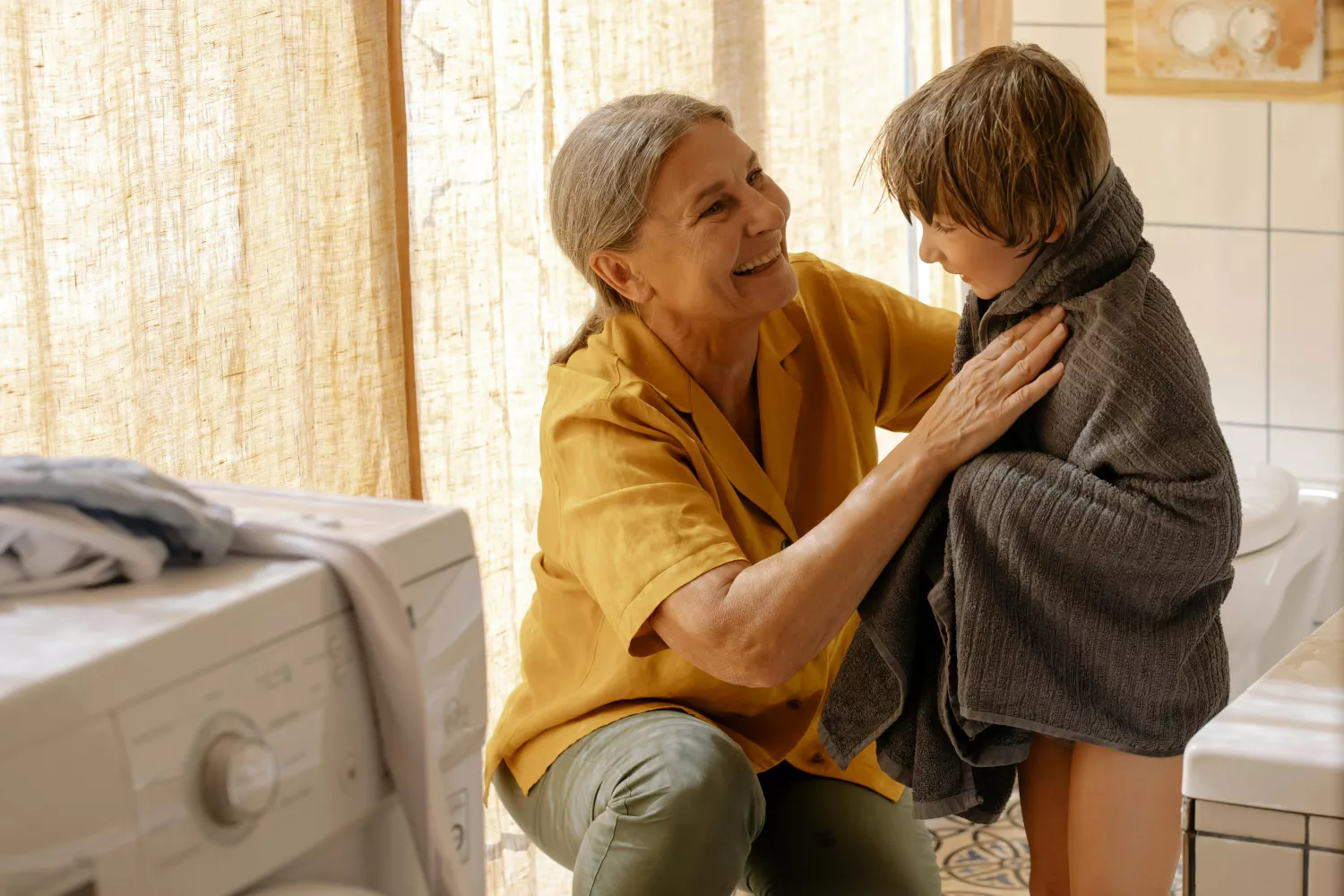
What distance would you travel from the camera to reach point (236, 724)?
0.80 meters

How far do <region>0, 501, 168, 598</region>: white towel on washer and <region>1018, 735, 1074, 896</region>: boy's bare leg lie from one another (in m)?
0.78

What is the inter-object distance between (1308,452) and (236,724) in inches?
79.7

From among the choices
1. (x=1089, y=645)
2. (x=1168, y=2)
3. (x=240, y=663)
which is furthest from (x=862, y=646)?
(x=1168, y=2)

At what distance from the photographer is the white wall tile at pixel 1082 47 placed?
2402 mm

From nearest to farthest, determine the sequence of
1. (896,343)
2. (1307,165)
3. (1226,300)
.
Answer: (896,343)
(1307,165)
(1226,300)

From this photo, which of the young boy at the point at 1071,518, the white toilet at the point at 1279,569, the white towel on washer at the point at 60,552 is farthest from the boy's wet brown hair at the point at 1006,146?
the white toilet at the point at 1279,569

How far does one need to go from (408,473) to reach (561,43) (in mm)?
570

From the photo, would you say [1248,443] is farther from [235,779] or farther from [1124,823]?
[235,779]

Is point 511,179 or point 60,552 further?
point 511,179

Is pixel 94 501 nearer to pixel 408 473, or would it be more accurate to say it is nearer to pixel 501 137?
pixel 408 473

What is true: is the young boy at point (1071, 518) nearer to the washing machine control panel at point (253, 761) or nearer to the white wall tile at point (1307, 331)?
the washing machine control panel at point (253, 761)

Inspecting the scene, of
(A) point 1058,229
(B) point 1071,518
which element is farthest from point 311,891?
(A) point 1058,229

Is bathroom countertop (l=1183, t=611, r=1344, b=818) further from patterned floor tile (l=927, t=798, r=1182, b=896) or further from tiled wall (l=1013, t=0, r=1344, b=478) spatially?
tiled wall (l=1013, t=0, r=1344, b=478)

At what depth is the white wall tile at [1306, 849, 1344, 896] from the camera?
0.71 metres
